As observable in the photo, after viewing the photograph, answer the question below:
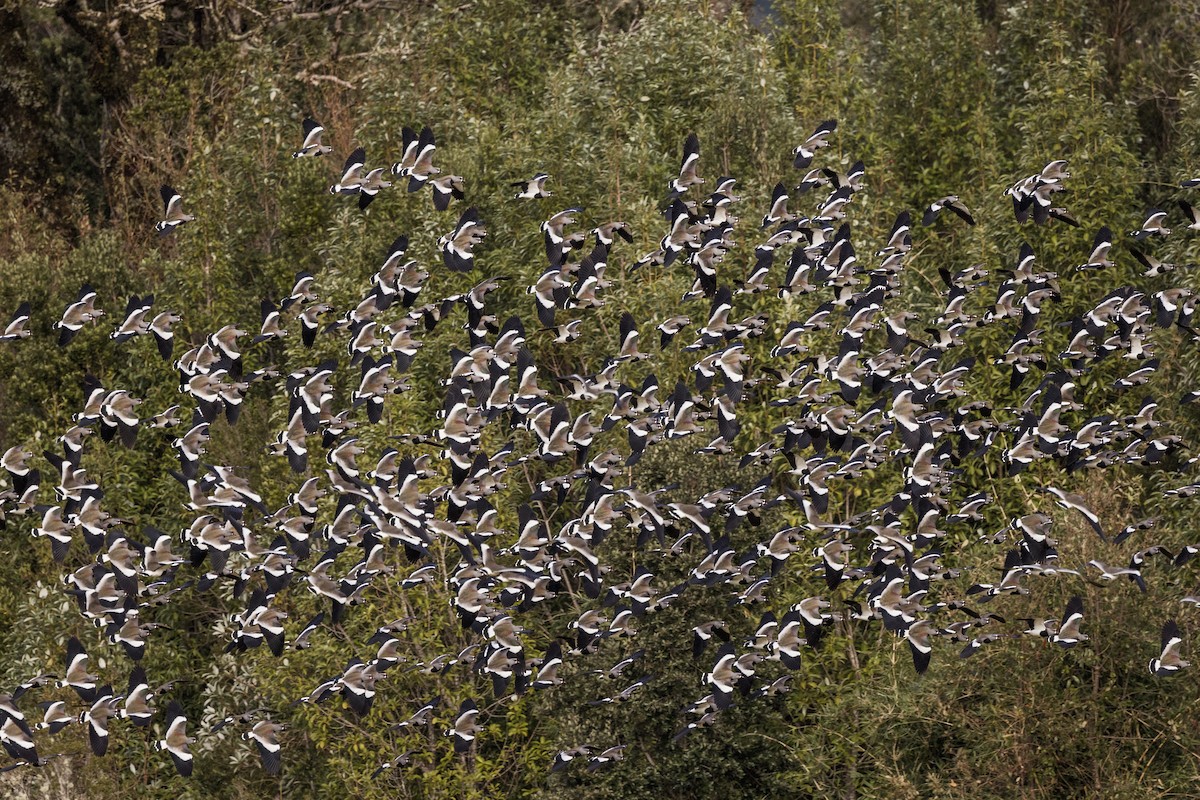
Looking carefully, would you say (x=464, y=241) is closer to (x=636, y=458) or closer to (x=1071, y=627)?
Answer: (x=636, y=458)

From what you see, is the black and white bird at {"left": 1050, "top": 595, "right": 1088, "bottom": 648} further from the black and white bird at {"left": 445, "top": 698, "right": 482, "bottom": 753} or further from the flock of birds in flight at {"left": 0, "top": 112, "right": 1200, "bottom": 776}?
the black and white bird at {"left": 445, "top": 698, "right": 482, "bottom": 753}

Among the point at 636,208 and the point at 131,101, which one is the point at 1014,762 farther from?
the point at 131,101

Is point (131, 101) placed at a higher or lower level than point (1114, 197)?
lower

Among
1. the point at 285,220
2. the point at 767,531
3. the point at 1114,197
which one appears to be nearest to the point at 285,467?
the point at 285,220

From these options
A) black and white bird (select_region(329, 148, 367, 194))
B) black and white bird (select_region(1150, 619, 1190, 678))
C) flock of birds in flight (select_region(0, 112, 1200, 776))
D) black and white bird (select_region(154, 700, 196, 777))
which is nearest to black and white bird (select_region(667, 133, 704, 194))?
flock of birds in flight (select_region(0, 112, 1200, 776))

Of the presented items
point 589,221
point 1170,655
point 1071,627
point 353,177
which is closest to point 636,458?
point 353,177

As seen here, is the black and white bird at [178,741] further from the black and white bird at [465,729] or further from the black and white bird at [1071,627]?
the black and white bird at [1071,627]

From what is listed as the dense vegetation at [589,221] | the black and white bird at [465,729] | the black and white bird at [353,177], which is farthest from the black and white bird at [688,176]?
the black and white bird at [465,729]

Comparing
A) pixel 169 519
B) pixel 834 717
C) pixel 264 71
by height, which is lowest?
pixel 169 519
